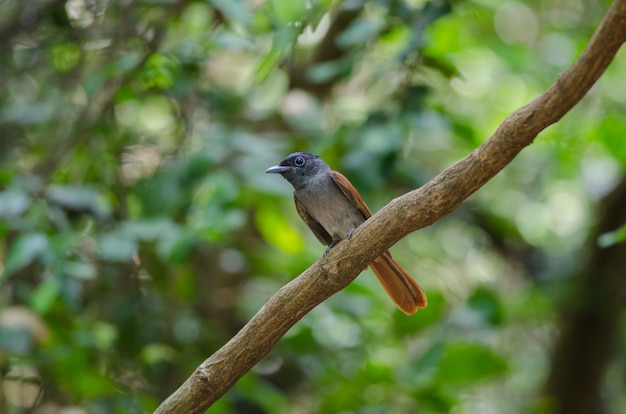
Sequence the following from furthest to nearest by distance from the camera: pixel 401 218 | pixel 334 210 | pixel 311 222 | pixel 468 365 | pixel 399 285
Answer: pixel 468 365
pixel 311 222
pixel 334 210
pixel 399 285
pixel 401 218

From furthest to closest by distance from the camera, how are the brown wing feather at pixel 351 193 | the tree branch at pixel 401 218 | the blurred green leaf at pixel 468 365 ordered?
the blurred green leaf at pixel 468 365
the brown wing feather at pixel 351 193
the tree branch at pixel 401 218

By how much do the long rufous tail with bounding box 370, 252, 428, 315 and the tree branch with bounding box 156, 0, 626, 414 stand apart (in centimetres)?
84

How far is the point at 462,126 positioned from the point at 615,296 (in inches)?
91.5

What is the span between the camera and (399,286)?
3.48 metres

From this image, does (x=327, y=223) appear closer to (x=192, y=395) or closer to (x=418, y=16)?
(x=418, y=16)

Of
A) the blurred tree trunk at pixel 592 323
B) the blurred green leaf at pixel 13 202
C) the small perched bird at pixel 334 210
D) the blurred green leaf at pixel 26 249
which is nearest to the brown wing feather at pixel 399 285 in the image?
the small perched bird at pixel 334 210

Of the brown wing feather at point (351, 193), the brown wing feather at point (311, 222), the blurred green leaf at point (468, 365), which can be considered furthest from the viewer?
the blurred green leaf at point (468, 365)

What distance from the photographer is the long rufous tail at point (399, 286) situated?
345 cm

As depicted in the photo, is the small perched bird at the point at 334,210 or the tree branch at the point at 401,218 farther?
the small perched bird at the point at 334,210

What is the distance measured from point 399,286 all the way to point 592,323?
295 cm

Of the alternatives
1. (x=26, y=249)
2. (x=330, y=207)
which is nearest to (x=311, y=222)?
(x=330, y=207)

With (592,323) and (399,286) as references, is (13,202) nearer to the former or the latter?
(399,286)

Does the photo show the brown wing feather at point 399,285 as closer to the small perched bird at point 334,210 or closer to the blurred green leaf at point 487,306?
the small perched bird at point 334,210

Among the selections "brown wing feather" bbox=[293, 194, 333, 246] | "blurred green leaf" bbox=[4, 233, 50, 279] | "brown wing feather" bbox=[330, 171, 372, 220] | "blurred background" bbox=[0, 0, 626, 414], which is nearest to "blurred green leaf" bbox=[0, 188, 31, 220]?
"blurred background" bbox=[0, 0, 626, 414]
